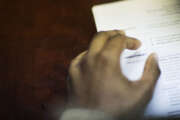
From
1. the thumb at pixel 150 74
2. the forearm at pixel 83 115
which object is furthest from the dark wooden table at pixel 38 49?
the thumb at pixel 150 74

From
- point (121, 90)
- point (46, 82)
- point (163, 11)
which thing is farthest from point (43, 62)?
point (163, 11)

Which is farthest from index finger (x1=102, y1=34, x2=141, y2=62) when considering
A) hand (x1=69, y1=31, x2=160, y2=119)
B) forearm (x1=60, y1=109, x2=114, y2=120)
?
forearm (x1=60, y1=109, x2=114, y2=120)

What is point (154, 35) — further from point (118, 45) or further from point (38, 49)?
point (38, 49)

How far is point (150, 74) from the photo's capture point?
38 centimetres

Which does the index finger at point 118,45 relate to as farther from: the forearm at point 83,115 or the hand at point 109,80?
the forearm at point 83,115

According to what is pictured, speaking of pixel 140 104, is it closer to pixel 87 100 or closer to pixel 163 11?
pixel 87 100

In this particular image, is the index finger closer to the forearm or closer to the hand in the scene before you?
the hand

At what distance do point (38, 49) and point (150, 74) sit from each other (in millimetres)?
218

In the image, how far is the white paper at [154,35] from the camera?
0.37 m

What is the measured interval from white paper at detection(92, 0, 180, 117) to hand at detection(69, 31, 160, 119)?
0.5 inches

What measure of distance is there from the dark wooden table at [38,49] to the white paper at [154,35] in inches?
1.7

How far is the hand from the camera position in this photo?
1.19 feet

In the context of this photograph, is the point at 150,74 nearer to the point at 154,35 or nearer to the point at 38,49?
the point at 154,35

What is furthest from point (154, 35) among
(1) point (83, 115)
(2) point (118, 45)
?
(1) point (83, 115)
